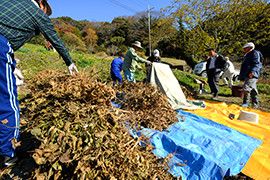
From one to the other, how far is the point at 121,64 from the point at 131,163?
4308 mm

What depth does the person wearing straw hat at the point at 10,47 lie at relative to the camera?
1.40 m

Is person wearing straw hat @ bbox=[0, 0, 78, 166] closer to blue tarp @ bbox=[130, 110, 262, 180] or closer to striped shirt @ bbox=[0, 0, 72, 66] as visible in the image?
striped shirt @ bbox=[0, 0, 72, 66]

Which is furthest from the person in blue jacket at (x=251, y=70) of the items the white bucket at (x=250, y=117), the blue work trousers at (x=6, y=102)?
the blue work trousers at (x=6, y=102)

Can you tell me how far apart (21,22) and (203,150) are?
274 centimetres

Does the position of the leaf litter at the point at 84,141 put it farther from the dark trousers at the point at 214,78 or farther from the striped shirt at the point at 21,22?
the dark trousers at the point at 214,78

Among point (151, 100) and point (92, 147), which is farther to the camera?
point (151, 100)

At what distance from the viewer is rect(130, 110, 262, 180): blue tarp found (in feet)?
5.16

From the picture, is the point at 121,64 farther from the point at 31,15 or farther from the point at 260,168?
the point at 260,168

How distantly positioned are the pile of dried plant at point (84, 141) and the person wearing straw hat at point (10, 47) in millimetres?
221

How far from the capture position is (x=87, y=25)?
3588 centimetres

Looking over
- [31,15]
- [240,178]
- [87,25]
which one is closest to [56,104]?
[31,15]

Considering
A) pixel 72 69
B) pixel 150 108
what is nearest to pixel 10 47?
pixel 72 69

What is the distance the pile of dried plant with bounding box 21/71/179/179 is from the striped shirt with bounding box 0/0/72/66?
655mm

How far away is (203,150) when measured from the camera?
72.6 inches
